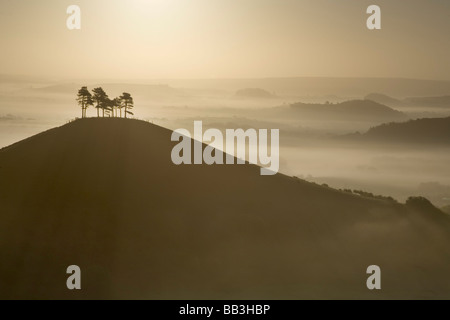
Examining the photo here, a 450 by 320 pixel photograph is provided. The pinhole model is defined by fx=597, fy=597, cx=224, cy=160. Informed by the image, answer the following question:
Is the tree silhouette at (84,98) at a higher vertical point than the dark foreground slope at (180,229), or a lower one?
higher

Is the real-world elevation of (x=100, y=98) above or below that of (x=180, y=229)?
above

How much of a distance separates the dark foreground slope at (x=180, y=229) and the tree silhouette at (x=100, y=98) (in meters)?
5.85

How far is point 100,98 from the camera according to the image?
130m

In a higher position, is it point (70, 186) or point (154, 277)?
point (70, 186)

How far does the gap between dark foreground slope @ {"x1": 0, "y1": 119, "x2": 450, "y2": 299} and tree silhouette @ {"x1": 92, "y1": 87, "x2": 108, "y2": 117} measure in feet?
19.2

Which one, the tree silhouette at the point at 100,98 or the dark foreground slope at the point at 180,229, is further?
the tree silhouette at the point at 100,98

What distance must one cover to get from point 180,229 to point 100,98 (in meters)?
42.3

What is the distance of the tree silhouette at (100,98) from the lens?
129 m

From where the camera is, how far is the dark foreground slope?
9169cm
